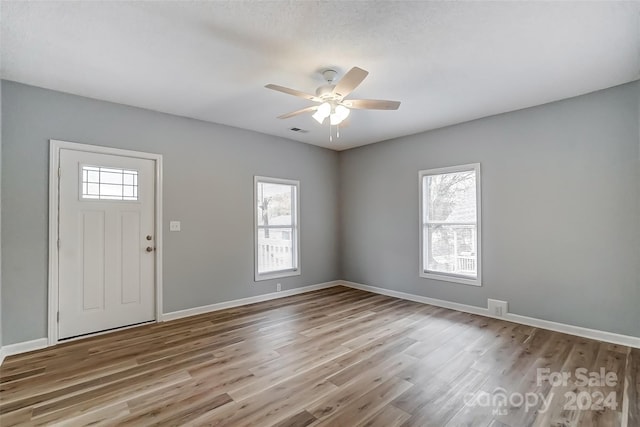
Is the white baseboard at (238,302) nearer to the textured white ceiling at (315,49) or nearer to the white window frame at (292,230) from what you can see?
the white window frame at (292,230)

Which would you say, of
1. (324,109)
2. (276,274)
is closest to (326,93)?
(324,109)

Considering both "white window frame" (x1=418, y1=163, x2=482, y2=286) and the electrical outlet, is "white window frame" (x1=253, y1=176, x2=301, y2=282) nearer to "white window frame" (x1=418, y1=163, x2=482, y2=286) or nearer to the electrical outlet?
"white window frame" (x1=418, y1=163, x2=482, y2=286)

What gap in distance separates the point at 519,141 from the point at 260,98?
330 centimetres

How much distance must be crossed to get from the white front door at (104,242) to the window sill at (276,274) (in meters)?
1.53

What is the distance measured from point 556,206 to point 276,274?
4.01 meters

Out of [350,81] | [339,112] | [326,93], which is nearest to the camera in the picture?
[350,81]

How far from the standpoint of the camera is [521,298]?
149 inches

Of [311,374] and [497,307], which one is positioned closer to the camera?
[311,374]

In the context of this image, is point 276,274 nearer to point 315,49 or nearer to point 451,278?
point 451,278

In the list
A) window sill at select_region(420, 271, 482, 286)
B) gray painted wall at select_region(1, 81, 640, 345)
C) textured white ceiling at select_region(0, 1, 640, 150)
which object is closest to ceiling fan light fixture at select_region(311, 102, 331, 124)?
textured white ceiling at select_region(0, 1, 640, 150)

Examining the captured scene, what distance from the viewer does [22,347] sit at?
9.88ft

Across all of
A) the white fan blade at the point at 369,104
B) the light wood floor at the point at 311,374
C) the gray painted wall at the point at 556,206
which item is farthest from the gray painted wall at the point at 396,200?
the white fan blade at the point at 369,104

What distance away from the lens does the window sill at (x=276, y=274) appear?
4.85m

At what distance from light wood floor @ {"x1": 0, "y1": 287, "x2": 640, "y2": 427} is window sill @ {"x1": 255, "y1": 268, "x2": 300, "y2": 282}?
3.28 feet
